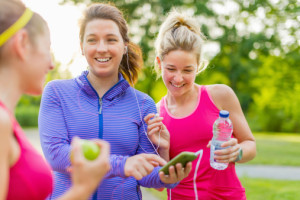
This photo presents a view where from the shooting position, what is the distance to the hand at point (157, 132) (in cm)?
257

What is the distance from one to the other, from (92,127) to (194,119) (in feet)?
3.07

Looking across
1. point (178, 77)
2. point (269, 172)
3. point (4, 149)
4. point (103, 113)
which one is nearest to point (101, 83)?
point (103, 113)

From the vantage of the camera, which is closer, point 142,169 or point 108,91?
point 142,169

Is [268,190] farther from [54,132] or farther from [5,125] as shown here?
[5,125]

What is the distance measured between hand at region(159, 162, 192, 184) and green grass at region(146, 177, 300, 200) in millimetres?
4566

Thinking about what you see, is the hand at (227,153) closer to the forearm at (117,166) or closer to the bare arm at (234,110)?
the bare arm at (234,110)

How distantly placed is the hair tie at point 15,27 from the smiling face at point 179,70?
157 cm

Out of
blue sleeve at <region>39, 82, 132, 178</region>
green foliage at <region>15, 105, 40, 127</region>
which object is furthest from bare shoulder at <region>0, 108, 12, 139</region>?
green foliage at <region>15, 105, 40, 127</region>

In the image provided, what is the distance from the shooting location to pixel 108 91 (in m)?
2.65

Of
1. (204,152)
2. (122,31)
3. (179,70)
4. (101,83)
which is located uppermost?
(122,31)

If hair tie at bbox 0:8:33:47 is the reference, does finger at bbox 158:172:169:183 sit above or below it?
below

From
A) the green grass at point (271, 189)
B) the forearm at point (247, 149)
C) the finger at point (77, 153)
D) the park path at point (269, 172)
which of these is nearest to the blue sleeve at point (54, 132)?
the finger at point (77, 153)

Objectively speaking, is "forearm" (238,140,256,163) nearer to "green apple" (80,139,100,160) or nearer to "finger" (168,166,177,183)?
"finger" (168,166,177,183)

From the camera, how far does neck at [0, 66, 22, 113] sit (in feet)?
5.30
